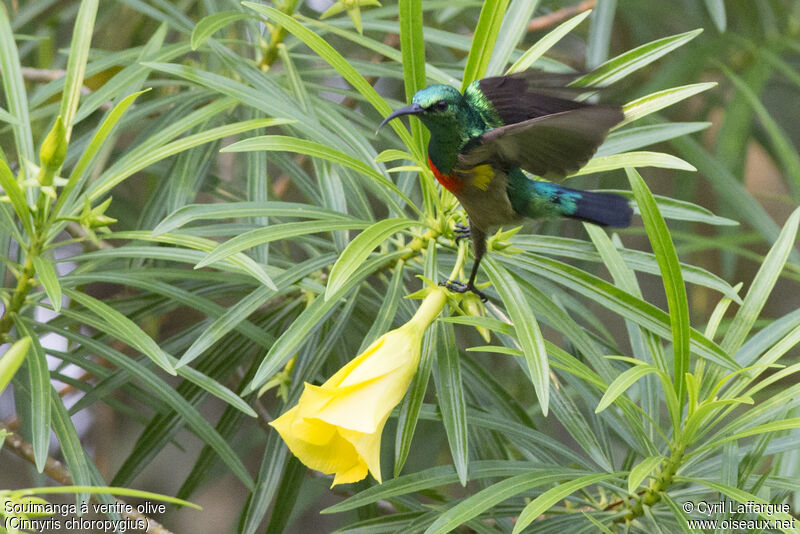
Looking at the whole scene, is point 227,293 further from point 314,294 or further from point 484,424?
point 484,424

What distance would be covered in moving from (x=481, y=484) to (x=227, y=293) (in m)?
0.46

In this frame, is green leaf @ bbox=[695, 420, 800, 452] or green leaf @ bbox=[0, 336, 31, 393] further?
green leaf @ bbox=[695, 420, 800, 452]

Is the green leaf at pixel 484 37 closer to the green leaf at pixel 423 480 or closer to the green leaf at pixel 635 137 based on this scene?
the green leaf at pixel 635 137

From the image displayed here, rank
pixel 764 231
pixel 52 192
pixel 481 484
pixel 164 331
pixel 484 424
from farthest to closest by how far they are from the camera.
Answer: pixel 164 331 < pixel 764 231 < pixel 481 484 < pixel 484 424 < pixel 52 192

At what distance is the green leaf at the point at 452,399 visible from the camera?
78cm

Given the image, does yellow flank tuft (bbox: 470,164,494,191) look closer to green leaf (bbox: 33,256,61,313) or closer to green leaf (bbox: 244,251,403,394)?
green leaf (bbox: 244,251,403,394)

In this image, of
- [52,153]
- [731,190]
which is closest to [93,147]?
[52,153]

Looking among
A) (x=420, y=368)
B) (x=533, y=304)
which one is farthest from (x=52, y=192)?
(x=533, y=304)

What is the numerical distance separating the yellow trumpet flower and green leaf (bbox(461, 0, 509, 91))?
11.4 inches

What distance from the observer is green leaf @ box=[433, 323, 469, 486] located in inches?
30.8

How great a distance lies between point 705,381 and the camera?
978 millimetres

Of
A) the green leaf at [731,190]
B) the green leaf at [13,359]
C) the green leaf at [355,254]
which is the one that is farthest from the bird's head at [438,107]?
the green leaf at [731,190]

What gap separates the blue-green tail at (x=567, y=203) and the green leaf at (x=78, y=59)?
0.51m

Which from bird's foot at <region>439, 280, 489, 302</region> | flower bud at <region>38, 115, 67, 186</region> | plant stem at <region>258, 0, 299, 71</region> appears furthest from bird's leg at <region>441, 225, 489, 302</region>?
plant stem at <region>258, 0, 299, 71</region>
